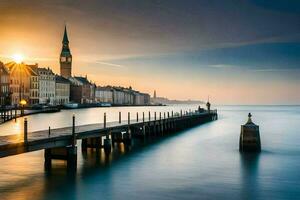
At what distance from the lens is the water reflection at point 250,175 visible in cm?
2689

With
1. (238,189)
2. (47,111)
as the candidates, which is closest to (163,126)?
(238,189)

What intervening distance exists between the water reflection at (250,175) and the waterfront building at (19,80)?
390 ft

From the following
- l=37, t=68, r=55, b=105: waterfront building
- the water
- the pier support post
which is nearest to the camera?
the water

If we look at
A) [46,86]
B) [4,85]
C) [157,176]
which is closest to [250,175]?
[157,176]

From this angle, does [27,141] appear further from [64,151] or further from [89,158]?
[89,158]

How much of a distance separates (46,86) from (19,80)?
85.9ft

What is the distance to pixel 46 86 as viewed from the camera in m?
183

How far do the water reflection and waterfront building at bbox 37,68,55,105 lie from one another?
147 metres

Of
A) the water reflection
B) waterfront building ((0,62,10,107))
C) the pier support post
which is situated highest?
waterfront building ((0,62,10,107))

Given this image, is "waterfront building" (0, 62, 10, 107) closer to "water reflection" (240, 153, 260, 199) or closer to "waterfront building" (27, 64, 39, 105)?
"waterfront building" (27, 64, 39, 105)

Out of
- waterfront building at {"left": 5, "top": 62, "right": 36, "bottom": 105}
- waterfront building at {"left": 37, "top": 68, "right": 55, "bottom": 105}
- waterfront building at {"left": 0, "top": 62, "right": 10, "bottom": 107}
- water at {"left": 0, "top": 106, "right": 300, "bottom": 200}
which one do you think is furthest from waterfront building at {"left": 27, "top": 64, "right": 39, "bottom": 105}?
water at {"left": 0, "top": 106, "right": 300, "bottom": 200}

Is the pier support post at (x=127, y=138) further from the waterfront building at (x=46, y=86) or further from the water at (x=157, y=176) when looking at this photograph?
the waterfront building at (x=46, y=86)

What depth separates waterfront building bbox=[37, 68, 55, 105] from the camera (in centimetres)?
17788

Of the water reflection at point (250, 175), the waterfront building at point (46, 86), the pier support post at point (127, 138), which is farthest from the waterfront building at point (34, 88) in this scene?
the water reflection at point (250, 175)
